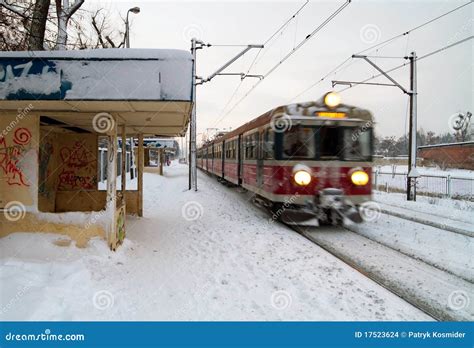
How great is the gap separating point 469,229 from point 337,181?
3.75 m

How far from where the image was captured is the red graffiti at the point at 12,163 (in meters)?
6.17

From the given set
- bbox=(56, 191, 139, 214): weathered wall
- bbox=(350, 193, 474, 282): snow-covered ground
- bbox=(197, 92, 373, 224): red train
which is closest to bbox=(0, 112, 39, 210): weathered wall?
bbox=(56, 191, 139, 214): weathered wall

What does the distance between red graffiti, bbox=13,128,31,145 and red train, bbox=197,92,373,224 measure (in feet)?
17.5

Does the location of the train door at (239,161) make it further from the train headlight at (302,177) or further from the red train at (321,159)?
the train headlight at (302,177)

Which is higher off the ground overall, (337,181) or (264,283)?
(337,181)

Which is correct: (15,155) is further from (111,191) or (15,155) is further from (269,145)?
(269,145)

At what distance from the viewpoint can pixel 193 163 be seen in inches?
709

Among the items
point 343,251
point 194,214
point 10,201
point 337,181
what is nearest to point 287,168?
point 337,181

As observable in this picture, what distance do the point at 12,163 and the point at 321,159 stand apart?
6.41 m

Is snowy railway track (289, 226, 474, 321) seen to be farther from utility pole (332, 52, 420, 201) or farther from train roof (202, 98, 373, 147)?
utility pole (332, 52, 420, 201)

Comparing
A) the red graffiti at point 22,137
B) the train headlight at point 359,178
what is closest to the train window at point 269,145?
the train headlight at point 359,178

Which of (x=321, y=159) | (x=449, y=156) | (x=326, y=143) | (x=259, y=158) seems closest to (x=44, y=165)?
(x=259, y=158)

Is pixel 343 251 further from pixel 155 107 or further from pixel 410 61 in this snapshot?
pixel 410 61
